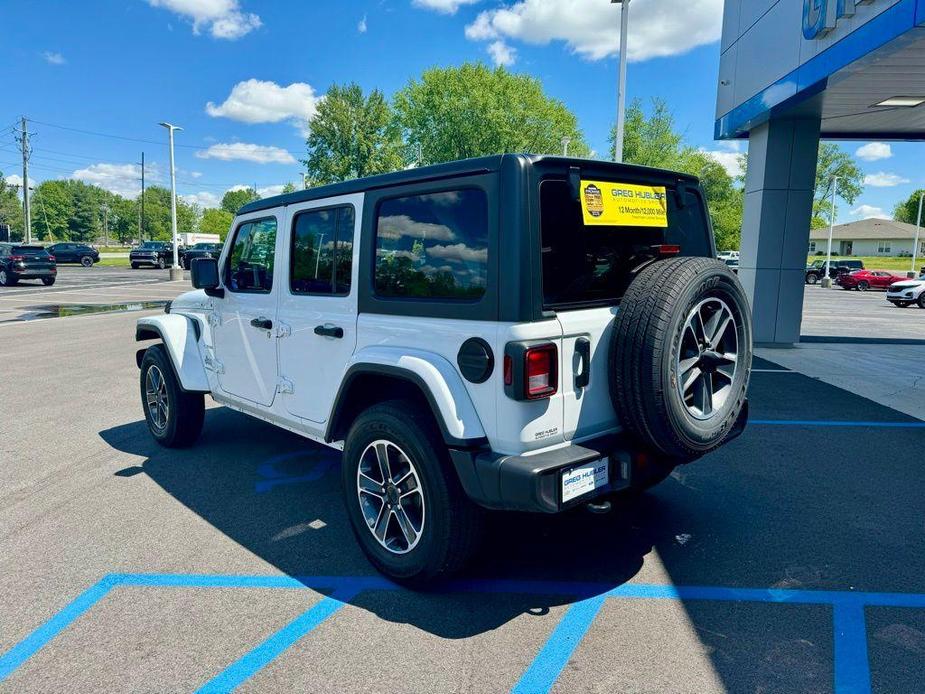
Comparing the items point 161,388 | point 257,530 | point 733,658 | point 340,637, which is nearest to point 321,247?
point 257,530

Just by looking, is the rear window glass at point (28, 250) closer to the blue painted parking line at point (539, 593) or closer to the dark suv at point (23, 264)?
the dark suv at point (23, 264)

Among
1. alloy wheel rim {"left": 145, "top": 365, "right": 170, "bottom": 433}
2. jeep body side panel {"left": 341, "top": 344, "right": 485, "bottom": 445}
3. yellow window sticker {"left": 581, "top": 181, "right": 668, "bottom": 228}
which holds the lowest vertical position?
alloy wheel rim {"left": 145, "top": 365, "right": 170, "bottom": 433}

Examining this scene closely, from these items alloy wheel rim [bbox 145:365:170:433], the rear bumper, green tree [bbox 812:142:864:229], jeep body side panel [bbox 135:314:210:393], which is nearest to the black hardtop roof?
the rear bumper

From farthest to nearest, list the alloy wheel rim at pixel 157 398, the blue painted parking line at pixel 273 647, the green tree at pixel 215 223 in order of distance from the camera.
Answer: the green tree at pixel 215 223
the alloy wheel rim at pixel 157 398
the blue painted parking line at pixel 273 647

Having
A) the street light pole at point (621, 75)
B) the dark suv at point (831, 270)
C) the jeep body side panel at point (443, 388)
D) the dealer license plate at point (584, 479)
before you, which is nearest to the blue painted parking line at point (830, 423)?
the dealer license plate at point (584, 479)

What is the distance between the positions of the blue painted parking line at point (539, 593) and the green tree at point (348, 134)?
5143cm

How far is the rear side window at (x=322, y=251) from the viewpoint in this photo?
11.6 ft

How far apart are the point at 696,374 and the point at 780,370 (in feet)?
23.4

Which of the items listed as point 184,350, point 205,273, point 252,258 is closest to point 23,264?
point 184,350

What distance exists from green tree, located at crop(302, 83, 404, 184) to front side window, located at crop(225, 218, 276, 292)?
49.5 m

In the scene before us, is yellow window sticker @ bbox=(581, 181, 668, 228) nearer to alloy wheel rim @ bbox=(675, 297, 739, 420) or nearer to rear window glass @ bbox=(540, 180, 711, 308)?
rear window glass @ bbox=(540, 180, 711, 308)

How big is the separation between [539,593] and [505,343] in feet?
4.43

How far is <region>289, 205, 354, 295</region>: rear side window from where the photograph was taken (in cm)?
353

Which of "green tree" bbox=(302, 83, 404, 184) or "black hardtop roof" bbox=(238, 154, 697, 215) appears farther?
"green tree" bbox=(302, 83, 404, 184)
